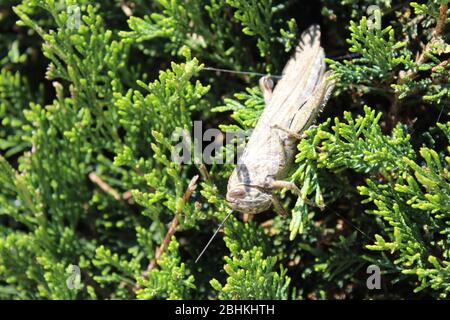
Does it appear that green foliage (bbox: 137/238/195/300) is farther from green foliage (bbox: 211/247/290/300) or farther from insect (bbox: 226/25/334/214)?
insect (bbox: 226/25/334/214)

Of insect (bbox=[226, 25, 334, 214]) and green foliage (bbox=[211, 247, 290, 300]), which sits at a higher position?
insect (bbox=[226, 25, 334, 214])

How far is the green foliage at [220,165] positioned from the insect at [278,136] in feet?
0.25

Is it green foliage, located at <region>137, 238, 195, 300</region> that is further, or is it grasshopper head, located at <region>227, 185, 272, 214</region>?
green foliage, located at <region>137, 238, 195, 300</region>

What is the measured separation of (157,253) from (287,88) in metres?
1.03

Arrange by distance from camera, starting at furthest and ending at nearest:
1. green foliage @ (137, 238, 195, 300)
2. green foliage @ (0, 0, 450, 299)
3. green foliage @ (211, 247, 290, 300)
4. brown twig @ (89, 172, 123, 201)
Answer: brown twig @ (89, 172, 123, 201) → green foliage @ (137, 238, 195, 300) → green foliage @ (211, 247, 290, 300) → green foliage @ (0, 0, 450, 299)

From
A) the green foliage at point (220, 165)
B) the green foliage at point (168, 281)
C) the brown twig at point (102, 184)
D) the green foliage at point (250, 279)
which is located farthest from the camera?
the brown twig at point (102, 184)

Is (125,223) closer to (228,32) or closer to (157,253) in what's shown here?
(157,253)

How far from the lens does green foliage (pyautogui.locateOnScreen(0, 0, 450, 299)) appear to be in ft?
7.14

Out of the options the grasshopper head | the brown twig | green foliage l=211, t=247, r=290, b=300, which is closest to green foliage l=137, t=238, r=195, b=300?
green foliage l=211, t=247, r=290, b=300

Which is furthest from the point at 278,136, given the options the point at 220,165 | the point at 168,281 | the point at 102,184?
the point at 102,184

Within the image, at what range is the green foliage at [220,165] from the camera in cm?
218

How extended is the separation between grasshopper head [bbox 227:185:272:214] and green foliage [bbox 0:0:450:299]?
13cm

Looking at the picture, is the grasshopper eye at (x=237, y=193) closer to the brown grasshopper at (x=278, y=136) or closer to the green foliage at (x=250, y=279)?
the brown grasshopper at (x=278, y=136)

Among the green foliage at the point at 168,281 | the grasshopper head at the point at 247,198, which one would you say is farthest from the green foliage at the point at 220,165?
the grasshopper head at the point at 247,198
